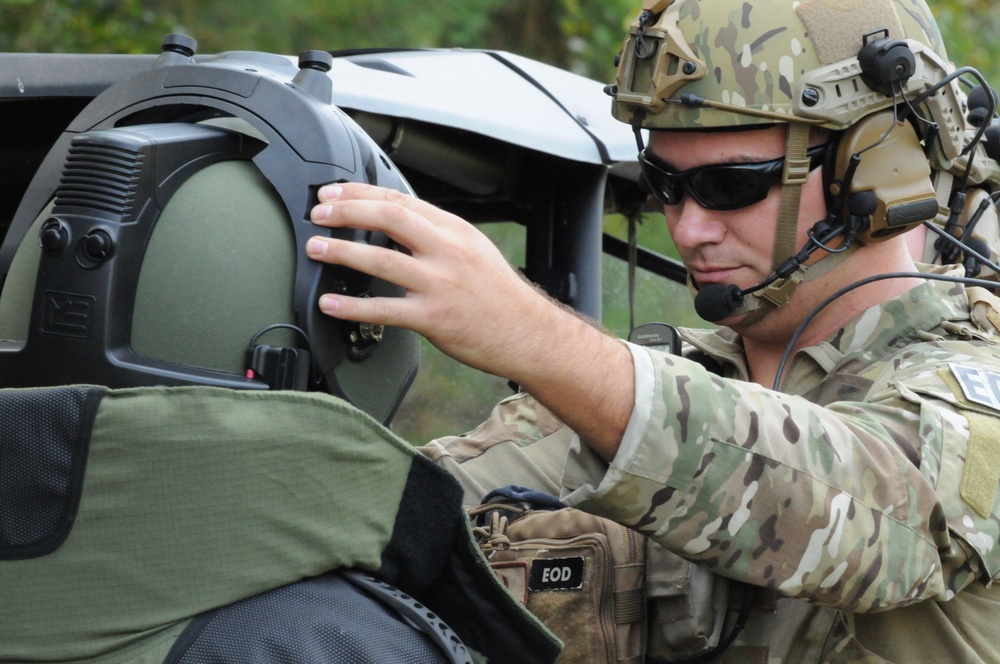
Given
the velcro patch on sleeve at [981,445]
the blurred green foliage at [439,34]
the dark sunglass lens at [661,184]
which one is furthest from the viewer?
the blurred green foliage at [439,34]

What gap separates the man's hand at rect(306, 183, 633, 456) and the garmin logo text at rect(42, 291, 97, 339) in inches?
8.5

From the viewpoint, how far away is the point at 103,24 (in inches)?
225

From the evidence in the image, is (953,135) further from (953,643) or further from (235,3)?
(235,3)

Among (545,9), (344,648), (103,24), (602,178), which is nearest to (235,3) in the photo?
(103,24)

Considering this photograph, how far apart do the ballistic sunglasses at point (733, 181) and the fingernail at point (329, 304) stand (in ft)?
3.46

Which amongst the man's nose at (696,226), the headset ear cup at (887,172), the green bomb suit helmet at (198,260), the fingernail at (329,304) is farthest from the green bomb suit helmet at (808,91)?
the fingernail at (329,304)

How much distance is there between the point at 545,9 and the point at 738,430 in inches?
231

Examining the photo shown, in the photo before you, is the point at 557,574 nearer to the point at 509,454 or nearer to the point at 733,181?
the point at 509,454

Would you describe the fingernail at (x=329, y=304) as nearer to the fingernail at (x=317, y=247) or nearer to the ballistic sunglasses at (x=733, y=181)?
the fingernail at (x=317, y=247)

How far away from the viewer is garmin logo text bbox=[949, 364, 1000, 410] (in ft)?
5.70

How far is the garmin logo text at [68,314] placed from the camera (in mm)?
1152

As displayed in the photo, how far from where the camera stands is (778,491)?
1.54 metres

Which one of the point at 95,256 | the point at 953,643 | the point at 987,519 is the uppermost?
the point at 95,256

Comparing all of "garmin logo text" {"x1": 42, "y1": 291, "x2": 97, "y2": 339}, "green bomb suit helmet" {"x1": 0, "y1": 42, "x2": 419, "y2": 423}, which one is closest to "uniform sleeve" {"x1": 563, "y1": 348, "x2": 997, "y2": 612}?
"green bomb suit helmet" {"x1": 0, "y1": 42, "x2": 419, "y2": 423}
